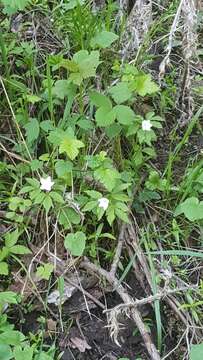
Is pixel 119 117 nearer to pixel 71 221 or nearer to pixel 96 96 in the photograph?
pixel 96 96

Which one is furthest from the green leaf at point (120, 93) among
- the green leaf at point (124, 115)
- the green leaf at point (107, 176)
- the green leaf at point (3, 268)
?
the green leaf at point (3, 268)

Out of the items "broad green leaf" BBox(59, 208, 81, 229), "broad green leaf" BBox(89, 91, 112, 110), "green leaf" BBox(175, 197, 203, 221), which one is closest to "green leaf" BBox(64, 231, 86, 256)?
"broad green leaf" BBox(59, 208, 81, 229)

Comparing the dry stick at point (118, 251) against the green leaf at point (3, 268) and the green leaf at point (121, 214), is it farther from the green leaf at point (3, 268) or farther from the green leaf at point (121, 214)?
the green leaf at point (3, 268)

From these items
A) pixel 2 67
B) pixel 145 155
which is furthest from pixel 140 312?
pixel 2 67

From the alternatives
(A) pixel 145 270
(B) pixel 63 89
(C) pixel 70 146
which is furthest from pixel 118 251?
(B) pixel 63 89

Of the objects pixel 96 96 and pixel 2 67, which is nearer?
pixel 96 96

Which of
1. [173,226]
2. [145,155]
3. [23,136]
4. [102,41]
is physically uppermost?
[102,41]
